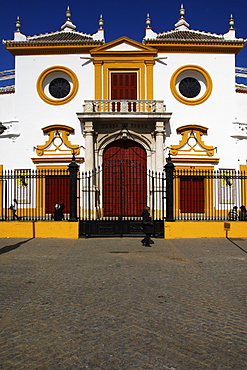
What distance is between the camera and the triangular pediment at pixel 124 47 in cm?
1934

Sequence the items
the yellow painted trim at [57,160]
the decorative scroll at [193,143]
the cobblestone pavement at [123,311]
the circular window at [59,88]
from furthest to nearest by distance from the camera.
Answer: the circular window at [59,88] < the decorative scroll at [193,143] < the yellow painted trim at [57,160] < the cobblestone pavement at [123,311]

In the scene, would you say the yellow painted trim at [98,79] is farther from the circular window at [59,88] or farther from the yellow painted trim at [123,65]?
the circular window at [59,88]

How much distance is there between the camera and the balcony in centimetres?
1797

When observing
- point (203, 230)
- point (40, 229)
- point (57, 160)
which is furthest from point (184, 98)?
point (40, 229)

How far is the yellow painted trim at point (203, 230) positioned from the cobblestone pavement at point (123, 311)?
3.44m

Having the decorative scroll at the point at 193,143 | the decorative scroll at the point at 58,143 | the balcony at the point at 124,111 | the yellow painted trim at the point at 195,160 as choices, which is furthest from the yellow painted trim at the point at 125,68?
the yellow painted trim at the point at 195,160

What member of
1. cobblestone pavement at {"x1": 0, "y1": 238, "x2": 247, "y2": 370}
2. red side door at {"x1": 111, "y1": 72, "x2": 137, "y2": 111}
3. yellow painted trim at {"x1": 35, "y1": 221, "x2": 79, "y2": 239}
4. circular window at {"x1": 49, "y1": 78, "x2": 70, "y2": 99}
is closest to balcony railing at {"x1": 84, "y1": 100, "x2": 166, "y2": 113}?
red side door at {"x1": 111, "y1": 72, "x2": 137, "y2": 111}

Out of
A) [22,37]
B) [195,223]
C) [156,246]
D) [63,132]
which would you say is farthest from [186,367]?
[22,37]

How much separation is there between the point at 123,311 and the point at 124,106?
1395cm

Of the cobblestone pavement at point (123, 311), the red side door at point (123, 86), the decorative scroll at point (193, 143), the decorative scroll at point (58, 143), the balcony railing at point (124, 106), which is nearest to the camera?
the cobblestone pavement at point (123, 311)

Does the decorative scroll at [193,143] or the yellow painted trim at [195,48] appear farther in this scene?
the yellow painted trim at [195,48]

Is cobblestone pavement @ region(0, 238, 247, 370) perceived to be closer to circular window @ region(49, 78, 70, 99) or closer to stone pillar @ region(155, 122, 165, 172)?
stone pillar @ region(155, 122, 165, 172)

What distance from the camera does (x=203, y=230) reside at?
13664mm

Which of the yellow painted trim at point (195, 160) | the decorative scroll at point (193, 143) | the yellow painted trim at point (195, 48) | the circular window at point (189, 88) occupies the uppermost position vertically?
the yellow painted trim at point (195, 48)
